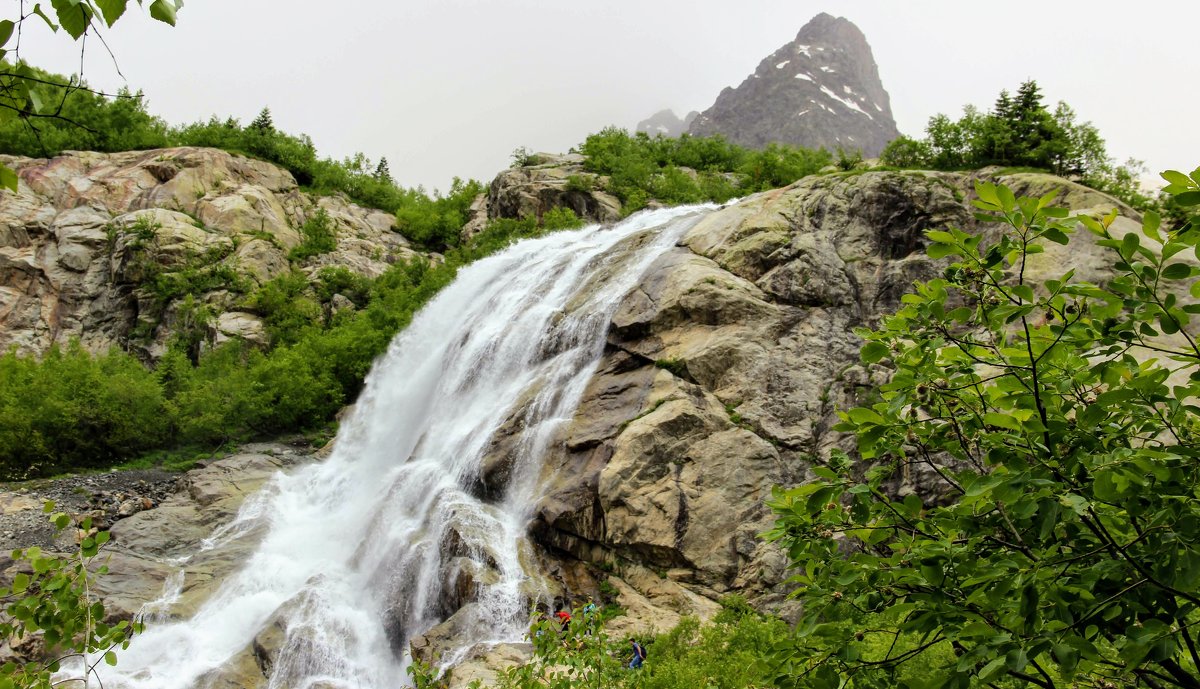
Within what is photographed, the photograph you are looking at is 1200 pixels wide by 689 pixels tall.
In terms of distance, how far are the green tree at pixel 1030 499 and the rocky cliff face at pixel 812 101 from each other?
8125cm

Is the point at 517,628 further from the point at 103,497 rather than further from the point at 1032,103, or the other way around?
the point at 1032,103

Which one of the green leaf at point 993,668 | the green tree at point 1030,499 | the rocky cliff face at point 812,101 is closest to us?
the green leaf at point 993,668

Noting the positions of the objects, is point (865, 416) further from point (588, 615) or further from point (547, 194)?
point (547, 194)

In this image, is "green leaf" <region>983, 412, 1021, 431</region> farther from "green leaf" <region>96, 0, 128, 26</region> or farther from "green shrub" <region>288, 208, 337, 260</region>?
"green shrub" <region>288, 208, 337, 260</region>

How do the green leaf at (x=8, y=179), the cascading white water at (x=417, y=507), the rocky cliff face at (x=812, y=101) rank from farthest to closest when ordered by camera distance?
the rocky cliff face at (x=812, y=101) < the cascading white water at (x=417, y=507) < the green leaf at (x=8, y=179)

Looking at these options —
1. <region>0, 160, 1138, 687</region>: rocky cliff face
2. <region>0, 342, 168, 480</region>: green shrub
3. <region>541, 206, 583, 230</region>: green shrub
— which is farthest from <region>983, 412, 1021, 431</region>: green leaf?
<region>541, 206, 583, 230</region>: green shrub

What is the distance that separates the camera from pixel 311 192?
4859cm

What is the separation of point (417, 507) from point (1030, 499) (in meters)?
17.5

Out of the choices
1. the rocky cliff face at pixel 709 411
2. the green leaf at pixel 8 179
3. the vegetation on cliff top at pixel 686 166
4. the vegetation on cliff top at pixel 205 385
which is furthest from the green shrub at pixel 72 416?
the green leaf at pixel 8 179

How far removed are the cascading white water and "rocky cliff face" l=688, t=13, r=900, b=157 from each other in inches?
2407

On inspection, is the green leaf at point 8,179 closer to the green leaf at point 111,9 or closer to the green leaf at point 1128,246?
the green leaf at point 111,9

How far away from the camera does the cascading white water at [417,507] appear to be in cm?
1494

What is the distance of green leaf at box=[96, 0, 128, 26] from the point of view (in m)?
1.99

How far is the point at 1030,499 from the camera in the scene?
2.60 meters
